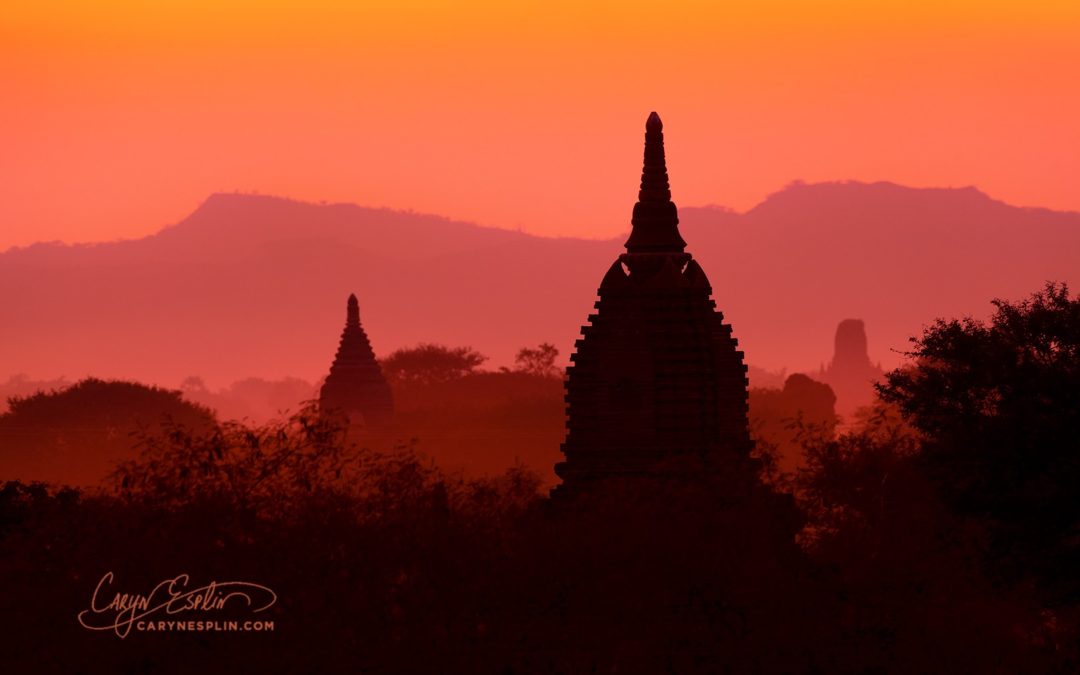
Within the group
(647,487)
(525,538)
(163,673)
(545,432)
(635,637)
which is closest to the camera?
(163,673)

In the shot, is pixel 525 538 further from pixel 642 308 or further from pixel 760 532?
pixel 642 308

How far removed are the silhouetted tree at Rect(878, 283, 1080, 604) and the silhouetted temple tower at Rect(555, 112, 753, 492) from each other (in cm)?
617

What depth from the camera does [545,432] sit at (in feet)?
373

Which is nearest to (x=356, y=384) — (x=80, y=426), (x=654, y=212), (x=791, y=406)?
(x=80, y=426)

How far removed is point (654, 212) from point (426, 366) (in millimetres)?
96266

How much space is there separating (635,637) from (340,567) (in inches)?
233

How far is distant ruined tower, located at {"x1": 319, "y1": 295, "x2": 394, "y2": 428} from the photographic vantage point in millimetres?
102875

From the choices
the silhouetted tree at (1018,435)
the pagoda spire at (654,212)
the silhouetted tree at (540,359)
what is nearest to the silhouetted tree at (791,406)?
the silhouetted tree at (540,359)

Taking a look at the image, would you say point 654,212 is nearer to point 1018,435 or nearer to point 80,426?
point 1018,435

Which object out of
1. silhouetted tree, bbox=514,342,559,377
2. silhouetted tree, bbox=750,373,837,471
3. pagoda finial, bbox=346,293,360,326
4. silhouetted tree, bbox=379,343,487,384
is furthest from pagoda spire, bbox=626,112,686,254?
silhouetted tree, bbox=514,342,559,377

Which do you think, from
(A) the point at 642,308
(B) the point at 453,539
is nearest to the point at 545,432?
(A) the point at 642,308

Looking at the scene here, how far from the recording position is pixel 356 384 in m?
103

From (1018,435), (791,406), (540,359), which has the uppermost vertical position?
(540,359)

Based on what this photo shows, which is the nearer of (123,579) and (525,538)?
(123,579)
